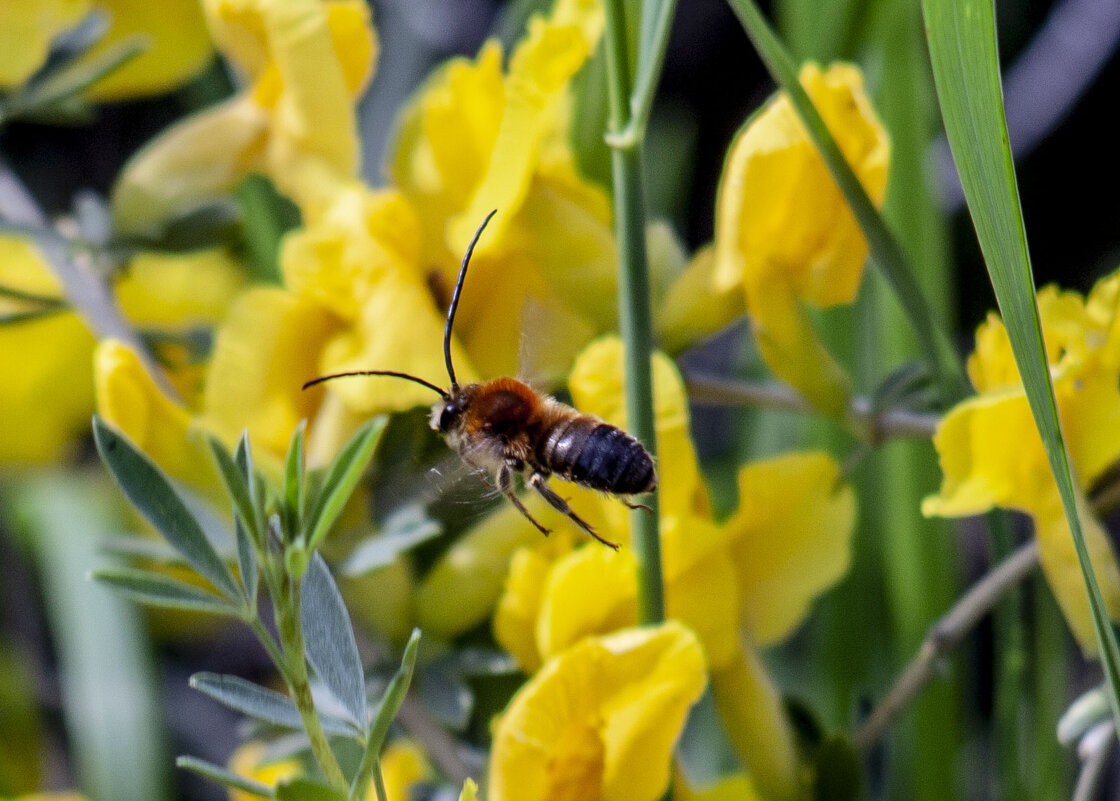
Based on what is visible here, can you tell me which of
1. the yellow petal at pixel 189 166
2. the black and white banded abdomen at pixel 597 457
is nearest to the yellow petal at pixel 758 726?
the black and white banded abdomen at pixel 597 457

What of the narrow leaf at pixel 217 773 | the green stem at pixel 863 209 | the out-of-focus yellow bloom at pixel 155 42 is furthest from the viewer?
the out-of-focus yellow bloom at pixel 155 42

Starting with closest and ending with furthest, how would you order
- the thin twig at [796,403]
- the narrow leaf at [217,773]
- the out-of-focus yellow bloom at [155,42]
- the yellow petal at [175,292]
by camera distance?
the narrow leaf at [217,773]
the thin twig at [796,403]
the out-of-focus yellow bloom at [155,42]
the yellow petal at [175,292]

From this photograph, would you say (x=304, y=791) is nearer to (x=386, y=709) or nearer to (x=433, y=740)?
(x=386, y=709)

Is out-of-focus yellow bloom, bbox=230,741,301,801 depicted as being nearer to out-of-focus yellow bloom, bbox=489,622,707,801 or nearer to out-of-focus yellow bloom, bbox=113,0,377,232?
out-of-focus yellow bloom, bbox=489,622,707,801

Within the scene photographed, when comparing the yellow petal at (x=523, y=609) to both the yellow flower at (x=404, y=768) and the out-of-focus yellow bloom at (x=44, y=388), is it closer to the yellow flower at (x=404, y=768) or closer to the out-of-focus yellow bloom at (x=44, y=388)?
the yellow flower at (x=404, y=768)

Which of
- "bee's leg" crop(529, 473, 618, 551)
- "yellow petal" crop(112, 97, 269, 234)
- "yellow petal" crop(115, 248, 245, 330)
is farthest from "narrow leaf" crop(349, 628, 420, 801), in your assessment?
"yellow petal" crop(115, 248, 245, 330)
